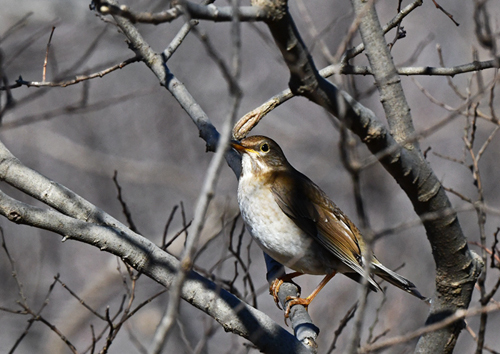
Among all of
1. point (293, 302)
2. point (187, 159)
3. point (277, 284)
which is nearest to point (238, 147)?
point (277, 284)

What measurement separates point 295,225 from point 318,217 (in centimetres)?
28

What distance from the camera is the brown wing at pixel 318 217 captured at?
5.16m

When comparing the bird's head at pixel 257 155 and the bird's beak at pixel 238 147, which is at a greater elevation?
the bird's head at pixel 257 155

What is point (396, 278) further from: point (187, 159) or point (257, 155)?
point (187, 159)

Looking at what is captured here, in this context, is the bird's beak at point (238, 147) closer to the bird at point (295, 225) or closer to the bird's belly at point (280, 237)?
the bird at point (295, 225)

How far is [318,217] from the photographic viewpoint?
5.36 metres

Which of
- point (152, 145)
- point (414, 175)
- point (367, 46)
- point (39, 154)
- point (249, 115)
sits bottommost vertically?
point (414, 175)

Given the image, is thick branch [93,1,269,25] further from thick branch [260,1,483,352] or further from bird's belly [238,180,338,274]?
bird's belly [238,180,338,274]

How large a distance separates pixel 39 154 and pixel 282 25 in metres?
11.9

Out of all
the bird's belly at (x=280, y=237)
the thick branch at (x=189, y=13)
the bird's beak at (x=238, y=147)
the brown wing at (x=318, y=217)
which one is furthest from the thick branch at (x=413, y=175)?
the bird's beak at (x=238, y=147)

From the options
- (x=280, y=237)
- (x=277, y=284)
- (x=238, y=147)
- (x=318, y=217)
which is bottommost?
(x=277, y=284)

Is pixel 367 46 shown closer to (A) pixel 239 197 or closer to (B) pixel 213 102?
(A) pixel 239 197

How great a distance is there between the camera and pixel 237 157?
5.90m

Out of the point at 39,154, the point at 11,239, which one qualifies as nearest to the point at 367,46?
the point at 11,239
